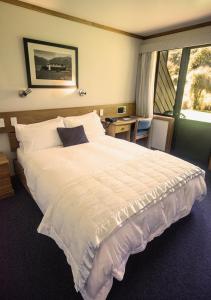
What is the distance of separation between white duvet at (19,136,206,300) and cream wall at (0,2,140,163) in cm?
108

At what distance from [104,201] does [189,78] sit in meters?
3.13

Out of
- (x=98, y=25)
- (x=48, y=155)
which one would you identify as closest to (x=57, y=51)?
(x=98, y=25)

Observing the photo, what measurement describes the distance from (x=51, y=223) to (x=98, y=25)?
317cm

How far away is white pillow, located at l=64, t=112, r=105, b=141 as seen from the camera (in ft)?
9.12

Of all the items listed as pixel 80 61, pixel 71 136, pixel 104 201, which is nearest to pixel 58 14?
pixel 80 61

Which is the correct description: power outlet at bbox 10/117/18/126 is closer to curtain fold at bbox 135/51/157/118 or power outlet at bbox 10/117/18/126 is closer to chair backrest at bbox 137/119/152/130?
chair backrest at bbox 137/119/152/130

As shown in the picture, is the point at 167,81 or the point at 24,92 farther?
the point at 167,81

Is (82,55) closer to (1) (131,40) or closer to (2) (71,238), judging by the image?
(1) (131,40)

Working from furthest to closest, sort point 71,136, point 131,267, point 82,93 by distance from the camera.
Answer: point 82,93 → point 71,136 → point 131,267

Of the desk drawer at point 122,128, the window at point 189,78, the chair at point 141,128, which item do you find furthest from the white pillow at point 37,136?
the window at point 189,78

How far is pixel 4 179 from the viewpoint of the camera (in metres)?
2.24

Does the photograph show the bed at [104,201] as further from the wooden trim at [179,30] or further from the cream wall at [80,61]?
the wooden trim at [179,30]

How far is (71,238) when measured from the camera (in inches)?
46.8

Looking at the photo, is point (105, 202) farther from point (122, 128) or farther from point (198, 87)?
point (198, 87)
